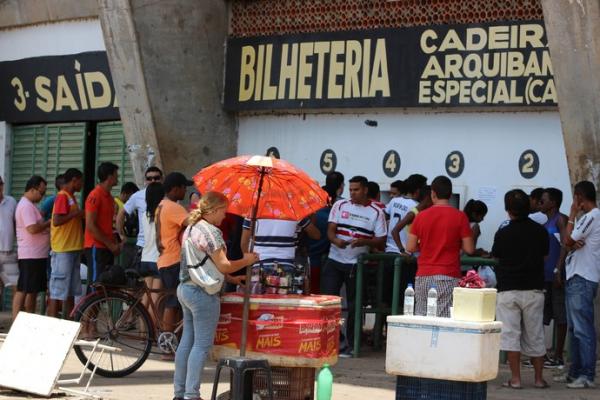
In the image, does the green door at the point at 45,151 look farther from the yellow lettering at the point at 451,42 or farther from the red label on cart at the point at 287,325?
the red label on cart at the point at 287,325

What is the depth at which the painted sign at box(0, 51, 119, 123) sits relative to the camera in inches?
755

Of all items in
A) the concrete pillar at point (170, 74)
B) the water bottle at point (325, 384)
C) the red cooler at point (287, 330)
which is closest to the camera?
the water bottle at point (325, 384)

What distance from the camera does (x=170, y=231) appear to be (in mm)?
12617

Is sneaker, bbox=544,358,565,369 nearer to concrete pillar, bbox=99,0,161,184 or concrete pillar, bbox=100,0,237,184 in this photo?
concrete pillar, bbox=100,0,237,184

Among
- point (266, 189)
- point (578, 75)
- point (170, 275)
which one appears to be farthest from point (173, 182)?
point (578, 75)

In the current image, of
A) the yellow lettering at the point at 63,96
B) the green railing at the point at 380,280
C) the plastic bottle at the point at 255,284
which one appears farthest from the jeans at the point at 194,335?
the yellow lettering at the point at 63,96

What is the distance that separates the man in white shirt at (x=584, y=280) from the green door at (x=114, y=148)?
8.19 meters

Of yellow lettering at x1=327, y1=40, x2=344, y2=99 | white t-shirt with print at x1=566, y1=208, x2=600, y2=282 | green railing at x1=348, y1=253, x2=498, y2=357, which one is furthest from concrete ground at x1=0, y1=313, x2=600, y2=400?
yellow lettering at x1=327, y1=40, x2=344, y2=99

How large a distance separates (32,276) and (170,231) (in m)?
4.02

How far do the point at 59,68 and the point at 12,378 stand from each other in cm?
946

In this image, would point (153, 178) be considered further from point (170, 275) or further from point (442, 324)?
point (442, 324)

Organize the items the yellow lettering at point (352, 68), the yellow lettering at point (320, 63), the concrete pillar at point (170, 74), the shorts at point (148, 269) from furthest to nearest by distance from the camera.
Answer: the concrete pillar at point (170, 74) < the yellow lettering at point (320, 63) < the yellow lettering at point (352, 68) < the shorts at point (148, 269)

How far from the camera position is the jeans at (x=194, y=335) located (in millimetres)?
9969

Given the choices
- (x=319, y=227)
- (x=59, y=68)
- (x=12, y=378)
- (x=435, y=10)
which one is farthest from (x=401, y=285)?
(x=59, y=68)
